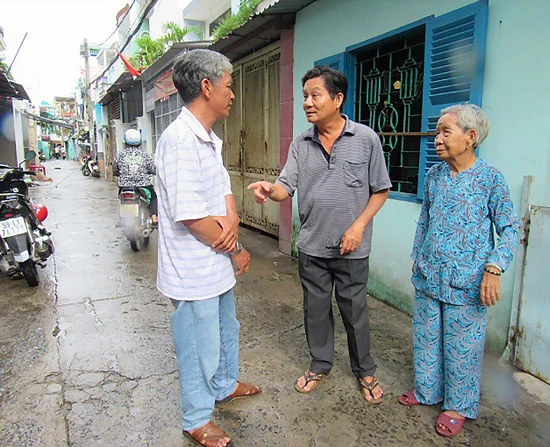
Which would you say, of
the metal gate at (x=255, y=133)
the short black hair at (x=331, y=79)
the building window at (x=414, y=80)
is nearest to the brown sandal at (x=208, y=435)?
the short black hair at (x=331, y=79)

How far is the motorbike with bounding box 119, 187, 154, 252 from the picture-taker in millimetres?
5676

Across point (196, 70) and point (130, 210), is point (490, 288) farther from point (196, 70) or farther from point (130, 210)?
point (130, 210)

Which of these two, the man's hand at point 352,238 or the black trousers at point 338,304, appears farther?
the black trousers at point 338,304

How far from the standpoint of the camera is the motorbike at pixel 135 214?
5676 mm

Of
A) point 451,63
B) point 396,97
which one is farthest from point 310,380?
point 396,97

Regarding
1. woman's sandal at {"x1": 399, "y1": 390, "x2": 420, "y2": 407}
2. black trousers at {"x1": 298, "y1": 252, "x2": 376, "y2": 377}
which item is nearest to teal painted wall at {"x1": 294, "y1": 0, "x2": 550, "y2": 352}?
woman's sandal at {"x1": 399, "y1": 390, "x2": 420, "y2": 407}

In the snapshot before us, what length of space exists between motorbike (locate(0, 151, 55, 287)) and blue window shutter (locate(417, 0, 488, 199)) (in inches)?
153

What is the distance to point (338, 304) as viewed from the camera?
246cm

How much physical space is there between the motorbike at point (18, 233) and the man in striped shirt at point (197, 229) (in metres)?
Answer: 3.09

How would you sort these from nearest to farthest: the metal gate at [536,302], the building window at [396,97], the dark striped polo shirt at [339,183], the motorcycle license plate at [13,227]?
the dark striped polo shirt at [339,183]
the metal gate at [536,302]
the building window at [396,97]
the motorcycle license plate at [13,227]

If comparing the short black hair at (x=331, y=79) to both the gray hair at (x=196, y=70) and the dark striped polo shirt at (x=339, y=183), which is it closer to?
the dark striped polo shirt at (x=339, y=183)

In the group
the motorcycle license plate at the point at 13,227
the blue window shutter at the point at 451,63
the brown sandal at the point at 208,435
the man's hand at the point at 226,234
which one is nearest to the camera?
the man's hand at the point at 226,234

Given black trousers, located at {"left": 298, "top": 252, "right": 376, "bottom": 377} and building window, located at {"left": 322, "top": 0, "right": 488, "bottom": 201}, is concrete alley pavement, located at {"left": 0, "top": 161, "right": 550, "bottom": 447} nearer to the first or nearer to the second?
black trousers, located at {"left": 298, "top": 252, "right": 376, "bottom": 377}

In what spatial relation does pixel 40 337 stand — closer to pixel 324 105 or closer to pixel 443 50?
pixel 324 105
